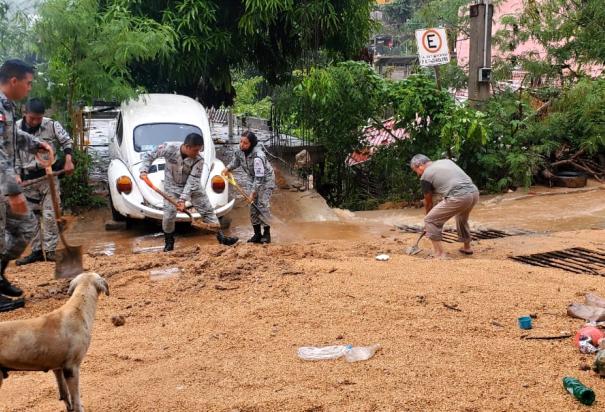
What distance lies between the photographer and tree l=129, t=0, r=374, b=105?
11.6 m

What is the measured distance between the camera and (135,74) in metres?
13.1

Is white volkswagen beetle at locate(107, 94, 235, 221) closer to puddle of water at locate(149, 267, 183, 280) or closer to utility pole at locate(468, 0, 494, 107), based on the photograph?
puddle of water at locate(149, 267, 183, 280)

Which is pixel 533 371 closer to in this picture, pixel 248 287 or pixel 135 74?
pixel 248 287

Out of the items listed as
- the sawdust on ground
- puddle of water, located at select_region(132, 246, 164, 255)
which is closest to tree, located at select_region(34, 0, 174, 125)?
puddle of water, located at select_region(132, 246, 164, 255)

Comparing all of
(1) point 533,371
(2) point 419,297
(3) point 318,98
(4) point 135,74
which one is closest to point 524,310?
(2) point 419,297

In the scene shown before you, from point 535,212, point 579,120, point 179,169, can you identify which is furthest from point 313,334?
point 579,120

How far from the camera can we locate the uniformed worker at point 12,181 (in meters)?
5.08

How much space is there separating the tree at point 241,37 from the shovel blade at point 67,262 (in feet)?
19.6

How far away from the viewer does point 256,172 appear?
27.2ft

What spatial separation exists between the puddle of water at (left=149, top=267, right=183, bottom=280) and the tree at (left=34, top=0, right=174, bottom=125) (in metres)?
4.43

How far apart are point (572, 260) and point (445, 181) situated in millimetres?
1647

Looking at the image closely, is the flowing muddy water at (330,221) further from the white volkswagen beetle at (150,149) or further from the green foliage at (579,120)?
the green foliage at (579,120)

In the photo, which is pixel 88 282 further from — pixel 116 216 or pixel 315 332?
pixel 116 216

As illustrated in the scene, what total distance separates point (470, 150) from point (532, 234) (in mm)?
3555
